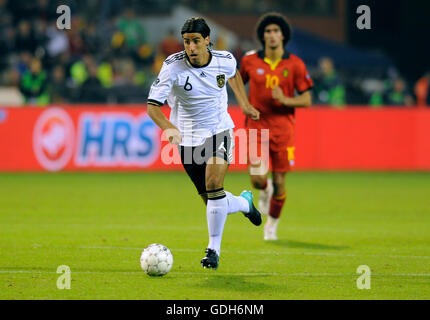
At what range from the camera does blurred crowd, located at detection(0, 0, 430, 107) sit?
70.2 ft

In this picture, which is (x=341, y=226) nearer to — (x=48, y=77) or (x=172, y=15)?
(x=48, y=77)

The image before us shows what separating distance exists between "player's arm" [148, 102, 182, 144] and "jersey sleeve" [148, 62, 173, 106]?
61mm

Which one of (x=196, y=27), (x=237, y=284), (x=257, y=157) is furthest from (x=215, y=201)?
(x=257, y=157)

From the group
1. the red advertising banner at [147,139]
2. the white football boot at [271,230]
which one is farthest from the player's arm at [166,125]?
the red advertising banner at [147,139]

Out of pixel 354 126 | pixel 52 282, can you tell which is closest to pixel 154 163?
Result: pixel 354 126

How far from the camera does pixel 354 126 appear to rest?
2094cm

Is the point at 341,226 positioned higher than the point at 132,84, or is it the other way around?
the point at 132,84

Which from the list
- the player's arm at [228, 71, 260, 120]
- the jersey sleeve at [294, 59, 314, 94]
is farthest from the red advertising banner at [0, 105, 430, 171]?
the player's arm at [228, 71, 260, 120]

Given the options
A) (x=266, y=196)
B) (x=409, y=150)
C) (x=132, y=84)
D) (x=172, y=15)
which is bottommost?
(x=266, y=196)

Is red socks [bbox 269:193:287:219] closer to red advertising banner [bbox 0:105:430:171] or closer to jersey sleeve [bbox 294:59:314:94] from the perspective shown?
jersey sleeve [bbox 294:59:314:94]

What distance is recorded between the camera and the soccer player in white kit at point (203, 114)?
8.09 metres

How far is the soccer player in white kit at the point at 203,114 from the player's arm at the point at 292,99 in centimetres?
147
